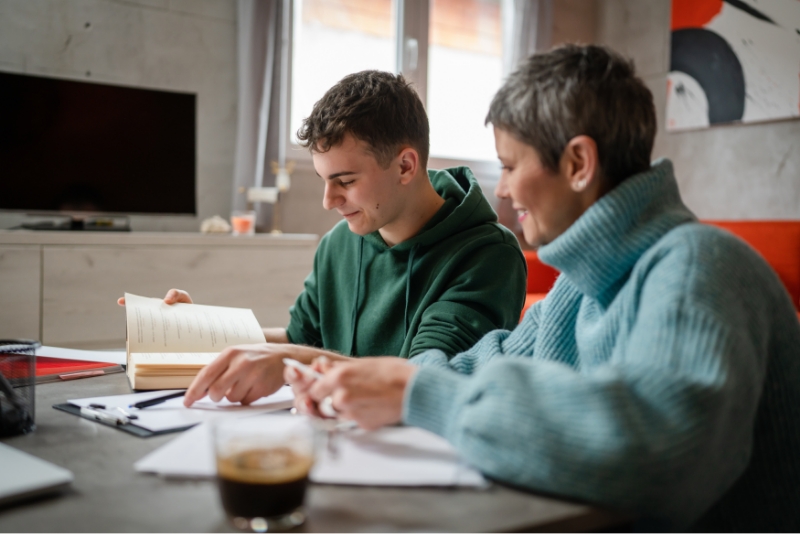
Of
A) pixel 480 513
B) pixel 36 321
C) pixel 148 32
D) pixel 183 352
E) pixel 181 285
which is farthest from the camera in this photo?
pixel 148 32

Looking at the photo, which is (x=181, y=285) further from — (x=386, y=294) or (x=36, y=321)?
(x=386, y=294)

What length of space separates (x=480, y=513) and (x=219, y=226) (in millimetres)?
2751

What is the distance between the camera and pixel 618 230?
2.49 ft

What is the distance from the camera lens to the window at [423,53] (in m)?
3.81

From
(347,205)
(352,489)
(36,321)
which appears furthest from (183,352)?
(36,321)

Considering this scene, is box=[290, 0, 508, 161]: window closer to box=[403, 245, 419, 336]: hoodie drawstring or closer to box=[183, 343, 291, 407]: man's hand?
box=[403, 245, 419, 336]: hoodie drawstring

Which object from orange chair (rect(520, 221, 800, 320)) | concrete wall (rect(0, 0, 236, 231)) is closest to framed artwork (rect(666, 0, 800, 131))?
orange chair (rect(520, 221, 800, 320))

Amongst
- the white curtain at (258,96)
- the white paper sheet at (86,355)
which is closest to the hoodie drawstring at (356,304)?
the white paper sheet at (86,355)

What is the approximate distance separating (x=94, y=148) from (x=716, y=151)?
3402mm

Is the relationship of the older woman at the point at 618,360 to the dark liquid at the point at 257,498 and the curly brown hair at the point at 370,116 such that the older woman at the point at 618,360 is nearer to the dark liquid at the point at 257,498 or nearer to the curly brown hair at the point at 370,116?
the dark liquid at the point at 257,498

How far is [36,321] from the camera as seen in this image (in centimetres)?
262

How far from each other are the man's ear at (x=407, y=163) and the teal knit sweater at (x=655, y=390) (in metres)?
0.71

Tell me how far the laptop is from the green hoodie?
2.16 ft

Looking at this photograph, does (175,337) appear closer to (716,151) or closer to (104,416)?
(104,416)
